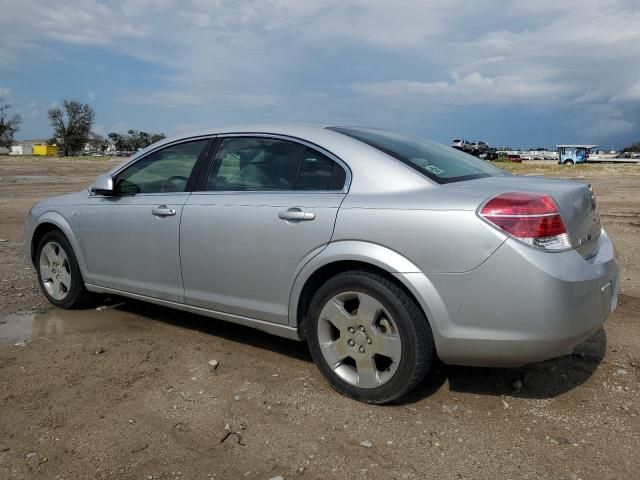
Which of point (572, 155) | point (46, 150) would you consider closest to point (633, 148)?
point (572, 155)

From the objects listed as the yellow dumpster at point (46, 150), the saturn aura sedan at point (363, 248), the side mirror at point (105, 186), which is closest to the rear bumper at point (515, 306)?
the saturn aura sedan at point (363, 248)

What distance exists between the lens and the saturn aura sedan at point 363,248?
2768 mm

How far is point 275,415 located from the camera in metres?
3.12

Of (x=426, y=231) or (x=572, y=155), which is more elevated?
(x=572, y=155)

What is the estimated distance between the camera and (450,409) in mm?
3156

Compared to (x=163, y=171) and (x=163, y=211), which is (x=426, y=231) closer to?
(x=163, y=211)

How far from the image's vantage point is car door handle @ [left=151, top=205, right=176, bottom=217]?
400 cm

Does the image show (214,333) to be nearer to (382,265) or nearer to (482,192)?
(382,265)

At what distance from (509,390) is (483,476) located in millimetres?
939

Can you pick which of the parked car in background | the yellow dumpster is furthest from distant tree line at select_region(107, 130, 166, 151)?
the parked car in background

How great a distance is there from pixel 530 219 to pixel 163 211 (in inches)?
97.9

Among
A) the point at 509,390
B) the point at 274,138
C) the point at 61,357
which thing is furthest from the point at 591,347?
the point at 61,357

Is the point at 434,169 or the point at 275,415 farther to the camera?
the point at 434,169

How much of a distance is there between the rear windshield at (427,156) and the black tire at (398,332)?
684mm
